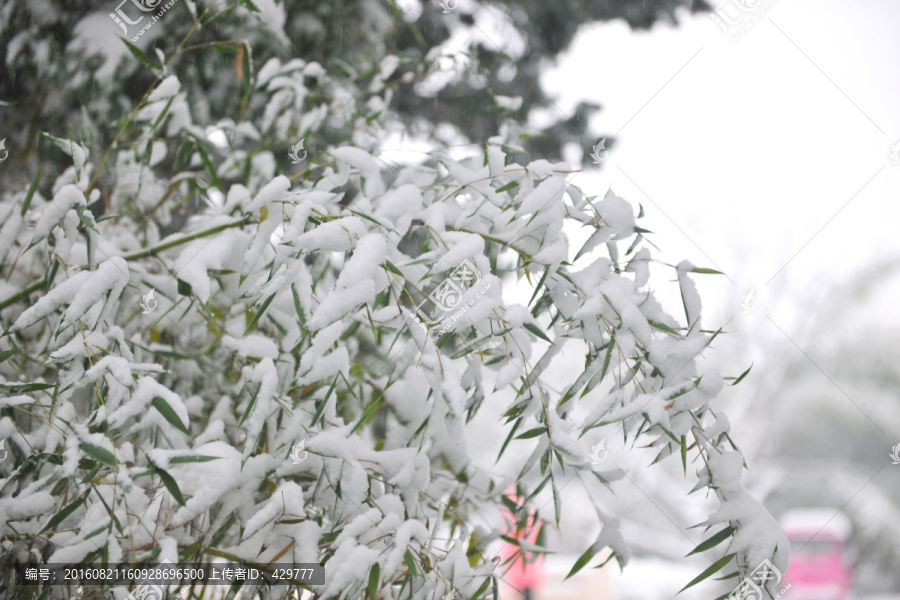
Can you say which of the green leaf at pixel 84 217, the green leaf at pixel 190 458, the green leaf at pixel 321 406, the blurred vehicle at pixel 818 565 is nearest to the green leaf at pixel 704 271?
the green leaf at pixel 321 406

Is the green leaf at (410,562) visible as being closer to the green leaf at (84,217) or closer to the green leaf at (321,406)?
the green leaf at (321,406)

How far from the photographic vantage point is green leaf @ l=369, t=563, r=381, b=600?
656 millimetres

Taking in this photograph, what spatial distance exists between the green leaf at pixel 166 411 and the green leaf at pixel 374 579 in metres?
0.30

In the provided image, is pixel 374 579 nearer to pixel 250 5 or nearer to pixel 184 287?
pixel 184 287

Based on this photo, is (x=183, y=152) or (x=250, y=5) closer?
(x=250, y=5)

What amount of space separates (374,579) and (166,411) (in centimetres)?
33

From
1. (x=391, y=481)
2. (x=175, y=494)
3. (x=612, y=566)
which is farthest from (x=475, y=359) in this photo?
(x=612, y=566)

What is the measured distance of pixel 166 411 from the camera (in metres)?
0.74

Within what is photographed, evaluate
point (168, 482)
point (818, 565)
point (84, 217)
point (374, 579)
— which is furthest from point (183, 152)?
point (818, 565)

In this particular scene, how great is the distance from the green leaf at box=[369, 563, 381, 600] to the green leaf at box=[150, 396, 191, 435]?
30cm

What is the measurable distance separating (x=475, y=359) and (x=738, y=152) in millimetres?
3193

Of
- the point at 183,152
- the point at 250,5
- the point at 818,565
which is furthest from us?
the point at 818,565

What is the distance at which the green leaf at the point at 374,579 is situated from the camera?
0.66 meters

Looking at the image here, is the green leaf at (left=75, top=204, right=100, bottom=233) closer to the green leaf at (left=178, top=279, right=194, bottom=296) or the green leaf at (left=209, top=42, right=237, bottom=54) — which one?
the green leaf at (left=178, top=279, right=194, bottom=296)
